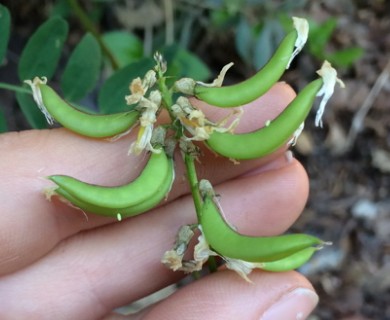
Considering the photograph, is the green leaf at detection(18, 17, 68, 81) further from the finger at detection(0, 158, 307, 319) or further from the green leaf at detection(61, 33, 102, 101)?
the finger at detection(0, 158, 307, 319)

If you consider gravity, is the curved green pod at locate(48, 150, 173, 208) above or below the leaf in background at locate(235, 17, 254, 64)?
below

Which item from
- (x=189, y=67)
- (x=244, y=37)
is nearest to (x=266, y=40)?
(x=244, y=37)

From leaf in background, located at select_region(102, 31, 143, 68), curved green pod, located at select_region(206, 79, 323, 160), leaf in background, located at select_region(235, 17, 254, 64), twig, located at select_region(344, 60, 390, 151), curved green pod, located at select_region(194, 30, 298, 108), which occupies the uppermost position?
leaf in background, located at select_region(102, 31, 143, 68)

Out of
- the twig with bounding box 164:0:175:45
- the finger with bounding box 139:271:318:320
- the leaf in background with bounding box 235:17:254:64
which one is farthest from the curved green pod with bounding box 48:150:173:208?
the twig with bounding box 164:0:175:45

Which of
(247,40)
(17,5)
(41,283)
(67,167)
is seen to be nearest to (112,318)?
(41,283)

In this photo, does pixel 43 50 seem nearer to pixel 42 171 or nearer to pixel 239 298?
pixel 42 171

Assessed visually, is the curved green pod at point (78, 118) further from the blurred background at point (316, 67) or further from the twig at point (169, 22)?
the twig at point (169, 22)
